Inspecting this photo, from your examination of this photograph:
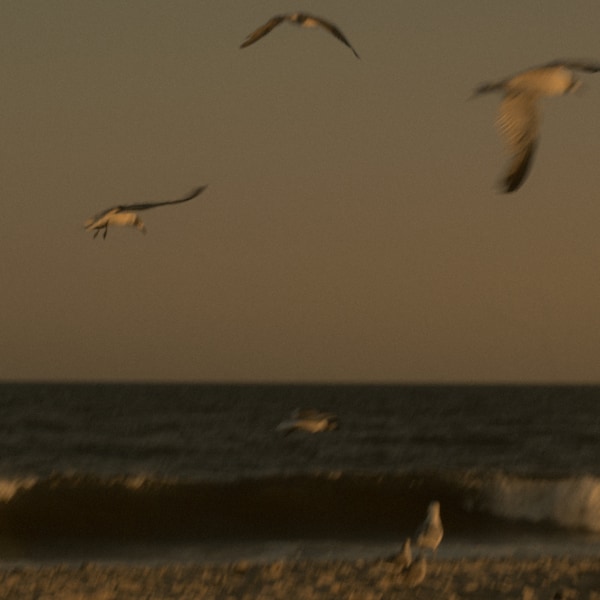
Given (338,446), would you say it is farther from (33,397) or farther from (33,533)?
(33,397)

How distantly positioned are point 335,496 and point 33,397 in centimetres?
5416

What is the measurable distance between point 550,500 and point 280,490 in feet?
17.7

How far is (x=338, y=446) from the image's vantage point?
40719 millimetres

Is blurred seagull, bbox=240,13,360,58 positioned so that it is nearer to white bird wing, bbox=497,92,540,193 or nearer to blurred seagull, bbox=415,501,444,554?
white bird wing, bbox=497,92,540,193

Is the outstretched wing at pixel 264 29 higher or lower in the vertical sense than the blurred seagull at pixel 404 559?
higher

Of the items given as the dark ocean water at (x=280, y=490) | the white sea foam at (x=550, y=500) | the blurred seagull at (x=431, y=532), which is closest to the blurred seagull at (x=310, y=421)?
the blurred seagull at (x=431, y=532)

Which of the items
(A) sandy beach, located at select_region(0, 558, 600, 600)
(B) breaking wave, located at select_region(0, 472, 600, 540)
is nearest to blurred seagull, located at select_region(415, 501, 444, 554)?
(A) sandy beach, located at select_region(0, 558, 600, 600)

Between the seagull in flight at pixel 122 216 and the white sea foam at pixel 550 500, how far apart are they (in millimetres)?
13095

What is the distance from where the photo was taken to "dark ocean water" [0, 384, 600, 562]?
18109 millimetres

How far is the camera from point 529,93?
7.39 metres

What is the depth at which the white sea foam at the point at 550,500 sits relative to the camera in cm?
2158

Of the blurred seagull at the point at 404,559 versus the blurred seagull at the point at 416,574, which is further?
the blurred seagull at the point at 404,559

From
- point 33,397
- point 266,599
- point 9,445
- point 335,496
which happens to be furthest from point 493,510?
point 33,397

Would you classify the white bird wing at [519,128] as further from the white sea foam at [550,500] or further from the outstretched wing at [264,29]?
the white sea foam at [550,500]
